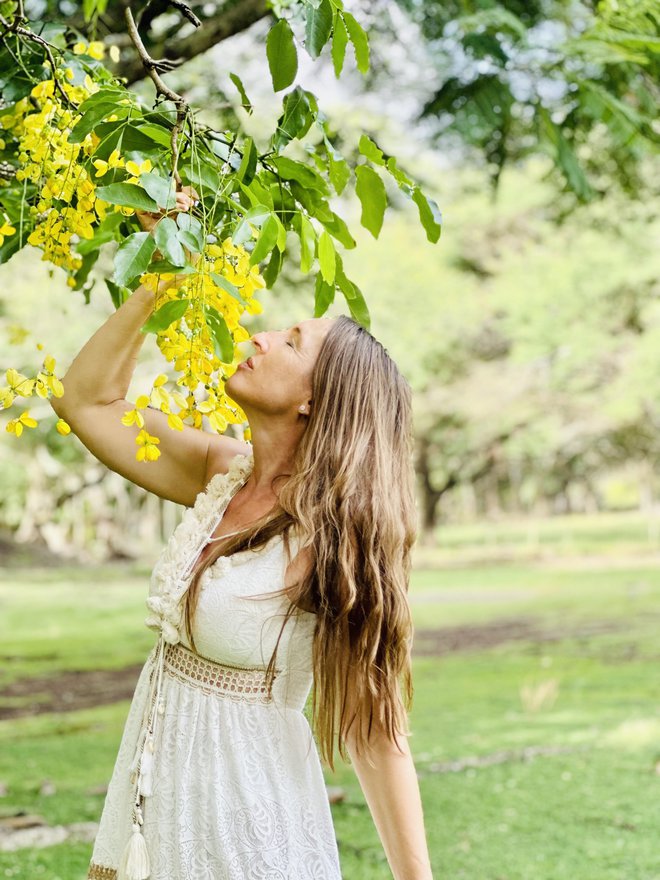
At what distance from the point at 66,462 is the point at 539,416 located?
11.4 m

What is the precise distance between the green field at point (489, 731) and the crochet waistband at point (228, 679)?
3.37m

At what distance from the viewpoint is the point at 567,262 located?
22266mm

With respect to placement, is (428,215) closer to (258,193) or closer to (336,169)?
(336,169)

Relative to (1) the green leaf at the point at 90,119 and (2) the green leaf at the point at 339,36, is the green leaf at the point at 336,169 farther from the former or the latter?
(1) the green leaf at the point at 90,119

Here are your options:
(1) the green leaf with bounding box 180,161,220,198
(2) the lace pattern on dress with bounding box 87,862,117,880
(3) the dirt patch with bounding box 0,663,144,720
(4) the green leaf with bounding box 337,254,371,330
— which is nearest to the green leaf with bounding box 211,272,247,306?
(1) the green leaf with bounding box 180,161,220,198

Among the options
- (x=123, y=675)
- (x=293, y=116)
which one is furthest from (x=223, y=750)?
(x=123, y=675)

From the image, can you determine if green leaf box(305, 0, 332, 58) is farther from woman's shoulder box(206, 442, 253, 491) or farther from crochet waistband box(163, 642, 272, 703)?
crochet waistband box(163, 642, 272, 703)

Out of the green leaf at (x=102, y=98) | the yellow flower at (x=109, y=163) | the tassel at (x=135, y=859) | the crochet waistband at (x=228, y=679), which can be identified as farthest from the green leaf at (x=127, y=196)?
the tassel at (x=135, y=859)

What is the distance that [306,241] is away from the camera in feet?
5.91

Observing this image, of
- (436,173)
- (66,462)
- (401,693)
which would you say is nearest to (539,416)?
(436,173)

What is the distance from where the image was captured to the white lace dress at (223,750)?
5.88ft

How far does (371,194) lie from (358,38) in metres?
0.25

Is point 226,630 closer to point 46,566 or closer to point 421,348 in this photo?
→ point 421,348

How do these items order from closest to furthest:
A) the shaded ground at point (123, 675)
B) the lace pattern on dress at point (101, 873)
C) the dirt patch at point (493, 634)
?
the lace pattern on dress at point (101, 873)
the shaded ground at point (123, 675)
the dirt patch at point (493, 634)
